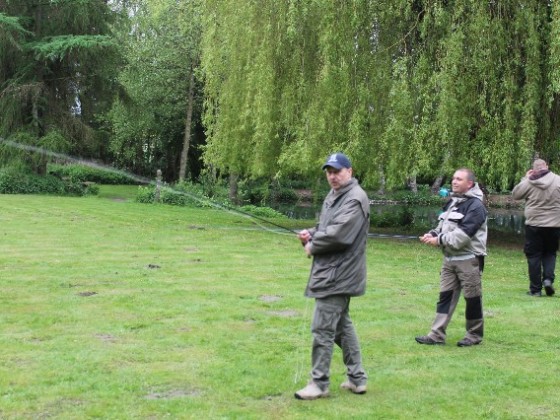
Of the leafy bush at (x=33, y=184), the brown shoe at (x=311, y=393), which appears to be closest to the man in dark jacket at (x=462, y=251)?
the brown shoe at (x=311, y=393)

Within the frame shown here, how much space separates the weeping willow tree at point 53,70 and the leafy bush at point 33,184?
37.7 inches

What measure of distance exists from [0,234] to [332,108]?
7.73 m

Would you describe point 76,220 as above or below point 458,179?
below

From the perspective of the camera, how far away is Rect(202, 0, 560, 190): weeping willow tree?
14500 millimetres

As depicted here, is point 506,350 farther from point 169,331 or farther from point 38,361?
point 38,361

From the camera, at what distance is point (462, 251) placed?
6809 mm

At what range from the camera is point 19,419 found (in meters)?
4.67

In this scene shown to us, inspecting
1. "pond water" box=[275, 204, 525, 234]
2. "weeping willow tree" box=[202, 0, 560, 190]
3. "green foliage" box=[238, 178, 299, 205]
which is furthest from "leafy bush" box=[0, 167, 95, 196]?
"weeping willow tree" box=[202, 0, 560, 190]

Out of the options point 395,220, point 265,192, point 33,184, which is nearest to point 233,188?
point 265,192

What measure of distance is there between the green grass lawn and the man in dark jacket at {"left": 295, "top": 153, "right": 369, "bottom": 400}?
28 centimetres

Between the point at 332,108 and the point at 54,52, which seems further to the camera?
the point at 54,52

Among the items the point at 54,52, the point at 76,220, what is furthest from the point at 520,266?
the point at 54,52

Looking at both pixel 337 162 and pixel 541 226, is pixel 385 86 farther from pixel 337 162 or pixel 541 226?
pixel 337 162

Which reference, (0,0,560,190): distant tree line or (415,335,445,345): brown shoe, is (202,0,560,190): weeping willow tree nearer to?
(0,0,560,190): distant tree line
